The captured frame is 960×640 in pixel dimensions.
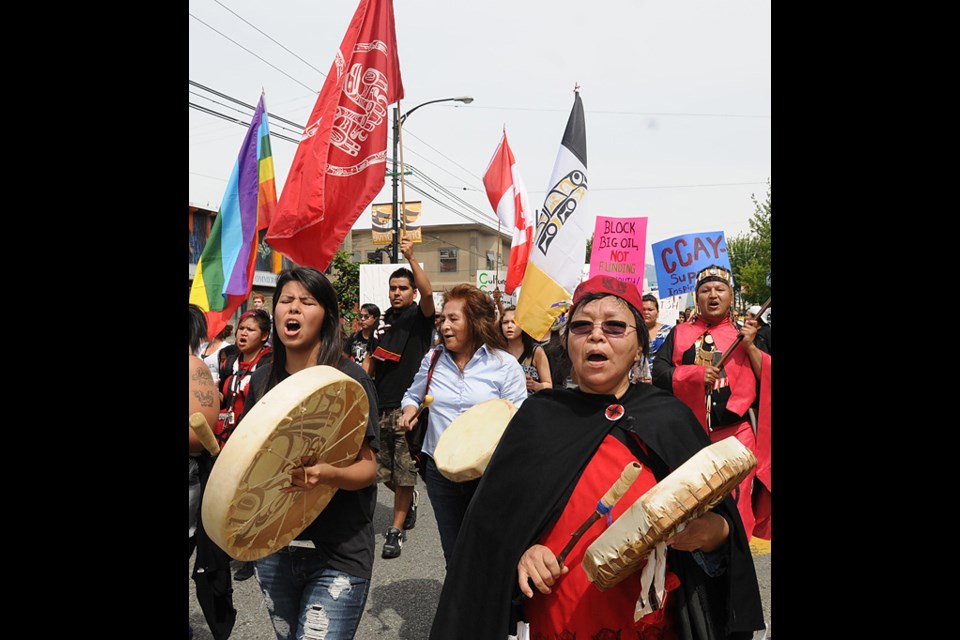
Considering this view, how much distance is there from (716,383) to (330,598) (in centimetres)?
331

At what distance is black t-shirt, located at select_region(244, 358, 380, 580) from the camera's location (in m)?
2.67

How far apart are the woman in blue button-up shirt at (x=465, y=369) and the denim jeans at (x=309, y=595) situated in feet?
5.73

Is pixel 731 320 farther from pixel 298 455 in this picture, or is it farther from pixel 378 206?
pixel 378 206

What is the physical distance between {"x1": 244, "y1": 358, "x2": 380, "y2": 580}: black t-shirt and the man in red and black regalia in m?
2.78

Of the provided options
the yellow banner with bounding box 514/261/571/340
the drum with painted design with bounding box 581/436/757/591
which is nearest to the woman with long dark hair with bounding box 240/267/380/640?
the drum with painted design with bounding box 581/436/757/591

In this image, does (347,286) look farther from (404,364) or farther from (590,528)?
(590,528)

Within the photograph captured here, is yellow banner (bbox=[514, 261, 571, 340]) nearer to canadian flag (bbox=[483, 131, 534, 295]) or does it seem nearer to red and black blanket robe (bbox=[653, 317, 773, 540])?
red and black blanket robe (bbox=[653, 317, 773, 540])

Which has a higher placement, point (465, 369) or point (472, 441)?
point (465, 369)

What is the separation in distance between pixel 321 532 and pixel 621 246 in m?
6.82

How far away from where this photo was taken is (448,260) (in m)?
66.8

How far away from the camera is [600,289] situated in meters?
2.51

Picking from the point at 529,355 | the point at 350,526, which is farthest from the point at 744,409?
the point at 350,526

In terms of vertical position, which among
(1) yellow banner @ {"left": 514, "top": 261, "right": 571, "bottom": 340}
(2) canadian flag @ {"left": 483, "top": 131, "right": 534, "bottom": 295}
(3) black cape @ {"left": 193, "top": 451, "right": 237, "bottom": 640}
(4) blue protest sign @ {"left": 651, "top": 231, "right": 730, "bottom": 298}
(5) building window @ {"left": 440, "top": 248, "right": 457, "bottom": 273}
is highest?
(5) building window @ {"left": 440, "top": 248, "right": 457, "bottom": 273}
